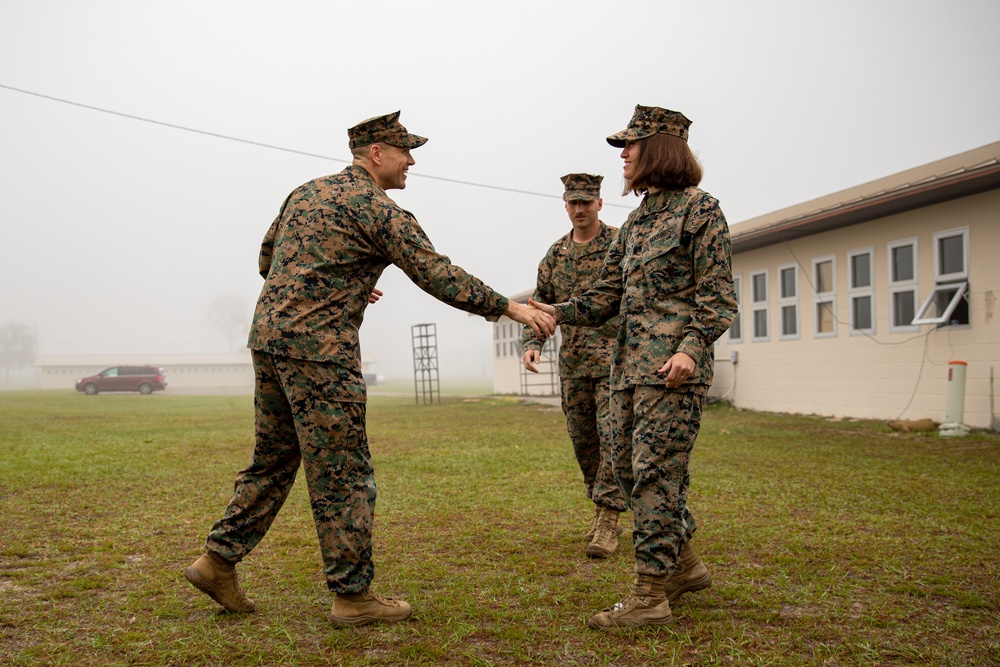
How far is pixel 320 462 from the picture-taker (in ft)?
11.2

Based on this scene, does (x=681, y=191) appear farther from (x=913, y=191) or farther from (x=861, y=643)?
(x=913, y=191)

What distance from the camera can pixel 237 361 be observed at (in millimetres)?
88312

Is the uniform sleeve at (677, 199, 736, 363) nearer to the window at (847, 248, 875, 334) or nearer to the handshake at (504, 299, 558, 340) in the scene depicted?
the handshake at (504, 299, 558, 340)

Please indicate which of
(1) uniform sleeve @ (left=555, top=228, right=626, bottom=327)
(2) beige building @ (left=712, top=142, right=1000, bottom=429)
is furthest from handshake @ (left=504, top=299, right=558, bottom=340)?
(2) beige building @ (left=712, top=142, right=1000, bottom=429)

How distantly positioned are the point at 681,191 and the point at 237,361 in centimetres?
8950

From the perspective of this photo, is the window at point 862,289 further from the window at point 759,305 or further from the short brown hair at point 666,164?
the short brown hair at point 666,164

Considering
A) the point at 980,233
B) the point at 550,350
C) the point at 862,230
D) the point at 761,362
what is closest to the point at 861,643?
the point at 980,233

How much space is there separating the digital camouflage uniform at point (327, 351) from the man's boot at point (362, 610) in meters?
0.07

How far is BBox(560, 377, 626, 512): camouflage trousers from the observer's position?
4891 millimetres

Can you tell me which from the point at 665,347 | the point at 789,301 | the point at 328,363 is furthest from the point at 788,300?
the point at 328,363

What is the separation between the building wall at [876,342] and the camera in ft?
38.0

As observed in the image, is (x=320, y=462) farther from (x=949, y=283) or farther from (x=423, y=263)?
(x=949, y=283)

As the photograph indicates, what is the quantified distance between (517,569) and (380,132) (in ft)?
7.79

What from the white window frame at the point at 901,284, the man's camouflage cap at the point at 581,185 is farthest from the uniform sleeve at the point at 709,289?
the white window frame at the point at 901,284
